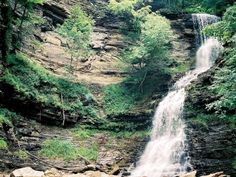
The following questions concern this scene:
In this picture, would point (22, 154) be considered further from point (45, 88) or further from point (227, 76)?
point (227, 76)

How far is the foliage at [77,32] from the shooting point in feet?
103

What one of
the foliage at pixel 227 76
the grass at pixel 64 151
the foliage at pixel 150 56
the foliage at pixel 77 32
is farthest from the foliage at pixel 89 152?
the foliage at pixel 227 76

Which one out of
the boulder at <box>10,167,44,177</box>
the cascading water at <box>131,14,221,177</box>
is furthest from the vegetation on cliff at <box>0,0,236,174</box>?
the boulder at <box>10,167,44,177</box>

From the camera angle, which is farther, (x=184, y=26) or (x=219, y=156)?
(x=184, y=26)

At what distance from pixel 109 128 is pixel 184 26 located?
1675 centimetres

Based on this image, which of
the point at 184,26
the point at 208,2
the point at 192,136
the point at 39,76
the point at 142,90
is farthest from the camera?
the point at 184,26

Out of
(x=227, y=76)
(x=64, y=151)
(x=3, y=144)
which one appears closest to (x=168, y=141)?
(x=64, y=151)

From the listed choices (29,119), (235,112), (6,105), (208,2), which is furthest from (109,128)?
(208,2)

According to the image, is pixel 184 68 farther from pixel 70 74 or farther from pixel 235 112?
pixel 235 112

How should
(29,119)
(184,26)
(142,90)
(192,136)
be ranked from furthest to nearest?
(184,26) → (142,90) → (29,119) → (192,136)

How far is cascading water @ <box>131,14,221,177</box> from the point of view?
22.3 metres

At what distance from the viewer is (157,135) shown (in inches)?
1028

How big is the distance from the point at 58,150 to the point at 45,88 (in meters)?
5.38

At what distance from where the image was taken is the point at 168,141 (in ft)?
80.6
